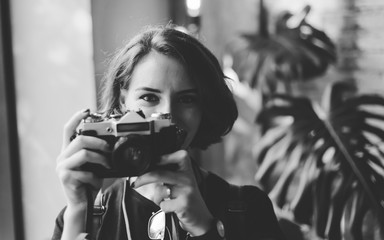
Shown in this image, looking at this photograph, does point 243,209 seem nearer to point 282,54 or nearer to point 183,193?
point 183,193

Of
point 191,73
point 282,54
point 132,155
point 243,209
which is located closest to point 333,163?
point 282,54

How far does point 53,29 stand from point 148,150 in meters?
0.88

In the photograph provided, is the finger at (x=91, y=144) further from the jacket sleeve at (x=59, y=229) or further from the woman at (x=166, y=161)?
the jacket sleeve at (x=59, y=229)

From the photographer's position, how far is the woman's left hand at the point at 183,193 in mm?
731

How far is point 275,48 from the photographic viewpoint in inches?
60.4

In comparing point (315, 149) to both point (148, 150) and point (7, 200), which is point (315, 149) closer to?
point (148, 150)

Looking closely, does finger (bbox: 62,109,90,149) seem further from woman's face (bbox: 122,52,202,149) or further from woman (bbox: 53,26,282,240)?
woman's face (bbox: 122,52,202,149)

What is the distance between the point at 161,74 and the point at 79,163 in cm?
24

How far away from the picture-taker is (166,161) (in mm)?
727

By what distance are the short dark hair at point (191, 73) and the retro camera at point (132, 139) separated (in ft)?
0.58

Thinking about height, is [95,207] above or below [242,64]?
below

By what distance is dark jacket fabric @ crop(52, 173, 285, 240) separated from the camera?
2.68 ft

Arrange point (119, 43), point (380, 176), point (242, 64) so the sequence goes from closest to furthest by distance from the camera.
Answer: point (380, 176) < point (119, 43) < point (242, 64)

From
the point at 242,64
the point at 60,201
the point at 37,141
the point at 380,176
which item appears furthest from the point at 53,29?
the point at 380,176
